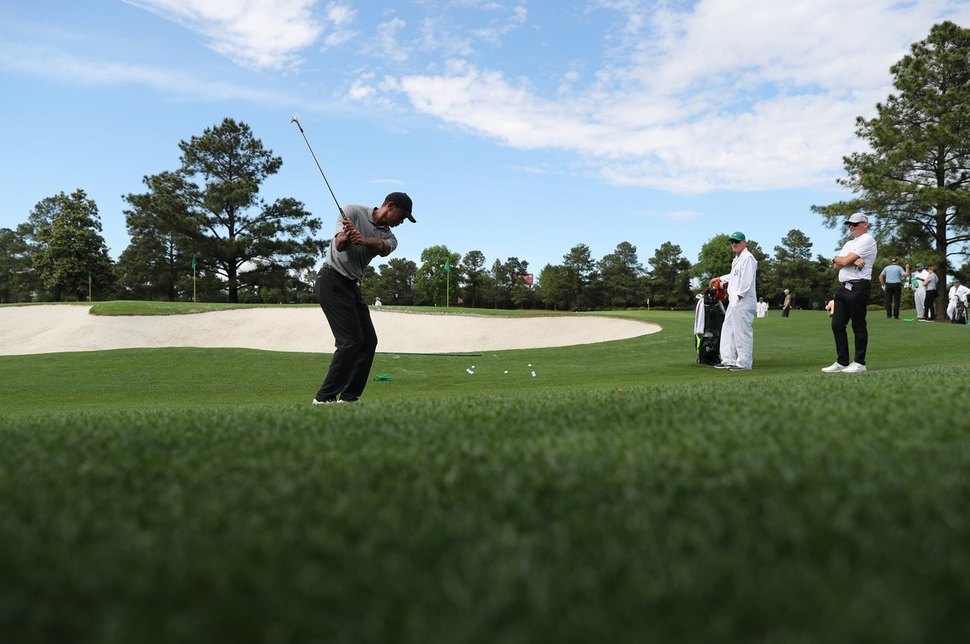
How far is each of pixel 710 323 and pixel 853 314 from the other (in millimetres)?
4097

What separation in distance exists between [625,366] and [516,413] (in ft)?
34.9

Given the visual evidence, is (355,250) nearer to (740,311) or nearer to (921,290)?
(740,311)

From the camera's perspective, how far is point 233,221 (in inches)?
2308

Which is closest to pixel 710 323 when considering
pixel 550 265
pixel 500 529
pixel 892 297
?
pixel 500 529

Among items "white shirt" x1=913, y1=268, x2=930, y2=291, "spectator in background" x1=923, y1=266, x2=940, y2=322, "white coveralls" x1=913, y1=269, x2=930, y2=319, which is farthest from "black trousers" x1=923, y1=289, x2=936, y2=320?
"white shirt" x1=913, y1=268, x2=930, y2=291

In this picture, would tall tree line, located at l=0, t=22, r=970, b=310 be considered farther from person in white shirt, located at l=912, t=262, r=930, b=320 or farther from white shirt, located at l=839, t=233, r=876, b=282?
white shirt, located at l=839, t=233, r=876, b=282

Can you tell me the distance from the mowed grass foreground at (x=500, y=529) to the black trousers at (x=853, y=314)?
273 inches

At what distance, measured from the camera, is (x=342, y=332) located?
7.01 meters

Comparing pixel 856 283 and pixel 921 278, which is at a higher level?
pixel 921 278

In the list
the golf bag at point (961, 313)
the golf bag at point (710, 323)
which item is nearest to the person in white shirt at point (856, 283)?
the golf bag at point (710, 323)

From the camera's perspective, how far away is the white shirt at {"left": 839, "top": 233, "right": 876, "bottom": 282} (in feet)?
32.3

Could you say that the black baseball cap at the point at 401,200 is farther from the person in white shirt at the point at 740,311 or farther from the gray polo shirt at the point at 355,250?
the person in white shirt at the point at 740,311

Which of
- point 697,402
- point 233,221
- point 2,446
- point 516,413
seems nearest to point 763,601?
point 516,413

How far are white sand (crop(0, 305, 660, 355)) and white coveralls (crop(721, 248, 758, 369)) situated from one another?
1086cm
